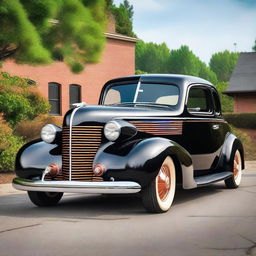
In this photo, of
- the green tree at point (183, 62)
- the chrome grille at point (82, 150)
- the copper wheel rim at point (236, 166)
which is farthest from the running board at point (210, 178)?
the green tree at point (183, 62)

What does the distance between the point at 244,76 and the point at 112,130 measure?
34.9 metres

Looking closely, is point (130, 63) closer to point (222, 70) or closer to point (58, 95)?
point (58, 95)

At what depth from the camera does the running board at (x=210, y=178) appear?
8.62 m

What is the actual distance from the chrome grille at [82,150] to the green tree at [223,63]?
131 m

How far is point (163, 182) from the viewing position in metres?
7.74

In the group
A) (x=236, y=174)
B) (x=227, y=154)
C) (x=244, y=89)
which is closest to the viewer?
(x=227, y=154)

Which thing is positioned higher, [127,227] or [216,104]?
[216,104]

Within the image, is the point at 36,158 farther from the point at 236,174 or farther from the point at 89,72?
the point at 89,72

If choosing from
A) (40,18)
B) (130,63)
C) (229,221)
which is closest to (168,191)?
(229,221)

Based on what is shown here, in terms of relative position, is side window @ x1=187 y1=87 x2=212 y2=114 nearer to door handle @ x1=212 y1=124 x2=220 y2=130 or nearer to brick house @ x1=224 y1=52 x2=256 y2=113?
door handle @ x1=212 y1=124 x2=220 y2=130

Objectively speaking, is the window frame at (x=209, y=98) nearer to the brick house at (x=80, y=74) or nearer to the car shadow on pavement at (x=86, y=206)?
the car shadow on pavement at (x=86, y=206)

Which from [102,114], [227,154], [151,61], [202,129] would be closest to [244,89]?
[227,154]

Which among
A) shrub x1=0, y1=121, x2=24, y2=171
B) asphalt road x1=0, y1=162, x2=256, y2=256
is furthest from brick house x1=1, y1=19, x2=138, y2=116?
asphalt road x1=0, y1=162, x2=256, y2=256

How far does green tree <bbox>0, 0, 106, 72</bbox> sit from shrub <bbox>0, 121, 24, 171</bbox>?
6.70 feet
